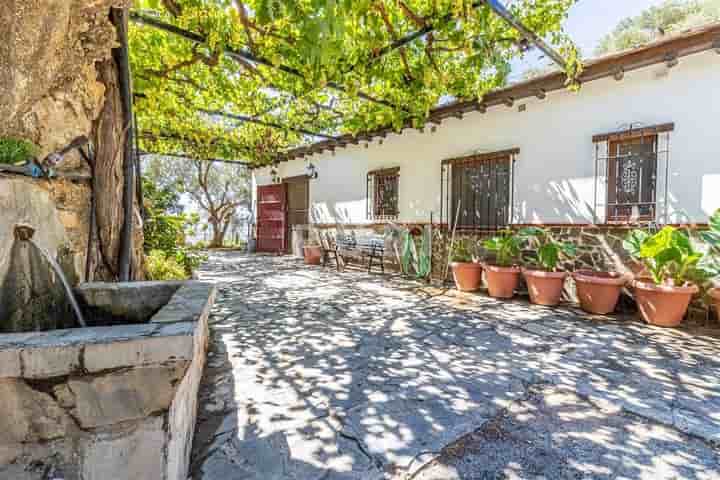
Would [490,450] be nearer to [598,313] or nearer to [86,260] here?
[86,260]

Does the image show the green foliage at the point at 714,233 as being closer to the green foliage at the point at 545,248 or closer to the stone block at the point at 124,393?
the green foliage at the point at 545,248

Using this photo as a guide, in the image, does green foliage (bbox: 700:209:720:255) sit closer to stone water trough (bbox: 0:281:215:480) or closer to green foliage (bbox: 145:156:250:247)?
stone water trough (bbox: 0:281:215:480)

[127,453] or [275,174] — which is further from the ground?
[275,174]

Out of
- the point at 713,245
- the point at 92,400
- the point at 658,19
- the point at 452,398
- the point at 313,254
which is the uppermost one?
the point at 658,19

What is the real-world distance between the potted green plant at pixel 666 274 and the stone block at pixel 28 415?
4.52m

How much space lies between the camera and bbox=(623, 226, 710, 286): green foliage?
3.35m

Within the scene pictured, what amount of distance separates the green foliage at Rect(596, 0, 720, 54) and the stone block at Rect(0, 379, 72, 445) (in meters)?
12.6

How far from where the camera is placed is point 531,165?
4.92 metres

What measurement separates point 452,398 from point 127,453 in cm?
162

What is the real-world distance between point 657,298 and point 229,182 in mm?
13881

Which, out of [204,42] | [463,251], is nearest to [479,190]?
[463,251]

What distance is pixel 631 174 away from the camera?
4.18 metres

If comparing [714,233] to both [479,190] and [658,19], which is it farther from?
[658,19]

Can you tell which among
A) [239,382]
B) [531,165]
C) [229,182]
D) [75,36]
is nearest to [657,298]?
[531,165]
